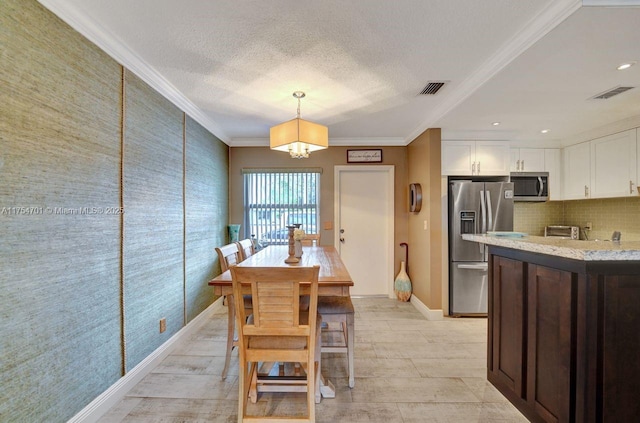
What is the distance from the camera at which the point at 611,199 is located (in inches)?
143

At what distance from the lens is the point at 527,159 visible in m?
3.97

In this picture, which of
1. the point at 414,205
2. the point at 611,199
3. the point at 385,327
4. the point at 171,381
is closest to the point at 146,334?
the point at 171,381

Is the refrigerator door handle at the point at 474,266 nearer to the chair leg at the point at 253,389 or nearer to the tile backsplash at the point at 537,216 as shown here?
the tile backsplash at the point at 537,216

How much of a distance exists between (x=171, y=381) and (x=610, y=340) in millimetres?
2758

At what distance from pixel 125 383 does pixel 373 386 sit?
5.90ft

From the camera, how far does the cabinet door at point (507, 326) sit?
70.2 inches

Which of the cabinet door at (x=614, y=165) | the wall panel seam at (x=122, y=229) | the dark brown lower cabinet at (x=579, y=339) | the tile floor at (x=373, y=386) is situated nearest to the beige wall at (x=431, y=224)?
the tile floor at (x=373, y=386)

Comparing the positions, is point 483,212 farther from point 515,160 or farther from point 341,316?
point 341,316

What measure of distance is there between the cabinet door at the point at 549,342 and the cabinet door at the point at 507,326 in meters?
0.07

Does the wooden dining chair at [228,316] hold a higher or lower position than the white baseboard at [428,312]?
higher

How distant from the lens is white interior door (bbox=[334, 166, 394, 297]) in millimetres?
4543

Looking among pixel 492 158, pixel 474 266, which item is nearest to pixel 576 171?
pixel 492 158

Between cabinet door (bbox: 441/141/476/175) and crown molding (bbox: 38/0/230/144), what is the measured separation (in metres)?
3.04

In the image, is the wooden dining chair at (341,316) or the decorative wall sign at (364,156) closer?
the wooden dining chair at (341,316)
